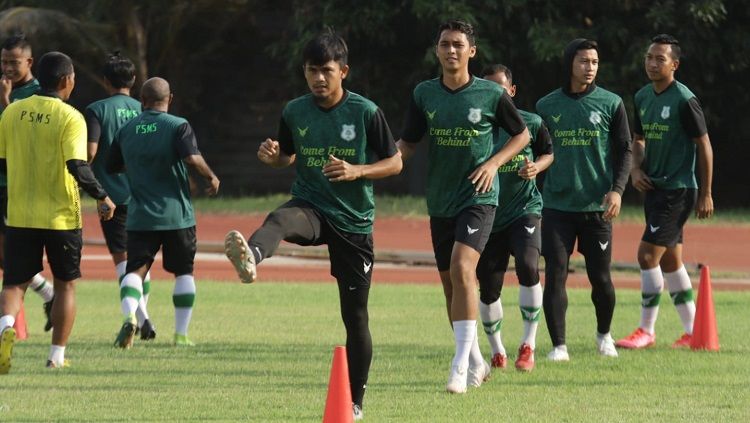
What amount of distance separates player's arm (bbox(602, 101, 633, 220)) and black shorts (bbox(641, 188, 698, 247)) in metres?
0.85

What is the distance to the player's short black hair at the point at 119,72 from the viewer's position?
1271 cm

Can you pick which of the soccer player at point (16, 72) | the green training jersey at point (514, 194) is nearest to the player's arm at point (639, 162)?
the green training jersey at point (514, 194)

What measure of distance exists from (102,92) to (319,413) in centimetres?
2899

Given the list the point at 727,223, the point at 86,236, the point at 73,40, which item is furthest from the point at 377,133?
the point at 73,40

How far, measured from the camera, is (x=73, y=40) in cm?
3184

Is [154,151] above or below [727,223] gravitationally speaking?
above

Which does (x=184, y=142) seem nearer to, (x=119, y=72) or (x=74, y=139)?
(x=119, y=72)

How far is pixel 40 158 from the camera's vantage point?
34.2 ft

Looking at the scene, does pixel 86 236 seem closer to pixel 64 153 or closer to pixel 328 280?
pixel 328 280

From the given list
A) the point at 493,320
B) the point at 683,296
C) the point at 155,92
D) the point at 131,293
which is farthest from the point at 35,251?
the point at 683,296

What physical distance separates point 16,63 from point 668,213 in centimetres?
529

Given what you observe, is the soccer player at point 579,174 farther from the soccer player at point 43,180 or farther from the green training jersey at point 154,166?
the soccer player at point 43,180

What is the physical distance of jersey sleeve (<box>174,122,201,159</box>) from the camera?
11782 mm

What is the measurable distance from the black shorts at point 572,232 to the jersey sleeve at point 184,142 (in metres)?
2.72
